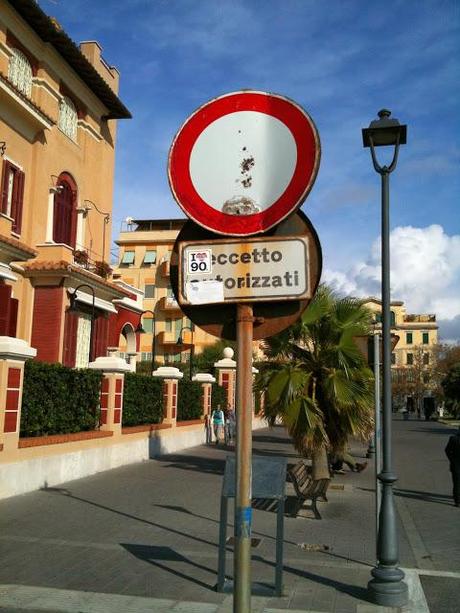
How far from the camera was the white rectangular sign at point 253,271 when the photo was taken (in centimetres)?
294

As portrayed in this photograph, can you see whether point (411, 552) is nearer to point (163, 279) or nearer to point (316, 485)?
point (316, 485)

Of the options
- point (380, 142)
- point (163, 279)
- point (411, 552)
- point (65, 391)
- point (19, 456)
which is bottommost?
point (411, 552)

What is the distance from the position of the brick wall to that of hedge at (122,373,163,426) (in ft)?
11.1

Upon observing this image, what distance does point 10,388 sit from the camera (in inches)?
443

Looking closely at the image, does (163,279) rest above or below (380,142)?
above

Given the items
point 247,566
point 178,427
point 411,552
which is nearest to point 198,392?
point 178,427

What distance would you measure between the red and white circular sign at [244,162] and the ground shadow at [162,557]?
463cm

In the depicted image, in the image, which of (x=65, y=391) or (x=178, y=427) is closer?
(x=65, y=391)

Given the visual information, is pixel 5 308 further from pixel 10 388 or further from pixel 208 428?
pixel 208 428

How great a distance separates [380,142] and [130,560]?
536cm

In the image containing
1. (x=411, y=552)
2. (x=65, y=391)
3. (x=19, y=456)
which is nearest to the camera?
(x=411, y=552)

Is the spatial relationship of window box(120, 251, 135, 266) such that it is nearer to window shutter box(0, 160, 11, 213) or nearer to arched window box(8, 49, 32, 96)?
arched window box(8, 49, 32, 96)

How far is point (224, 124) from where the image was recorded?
309 centimetres

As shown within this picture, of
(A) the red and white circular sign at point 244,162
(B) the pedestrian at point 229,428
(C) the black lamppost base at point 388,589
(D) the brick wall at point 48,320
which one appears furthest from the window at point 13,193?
(A) the red and white circular sign at point 244,162
